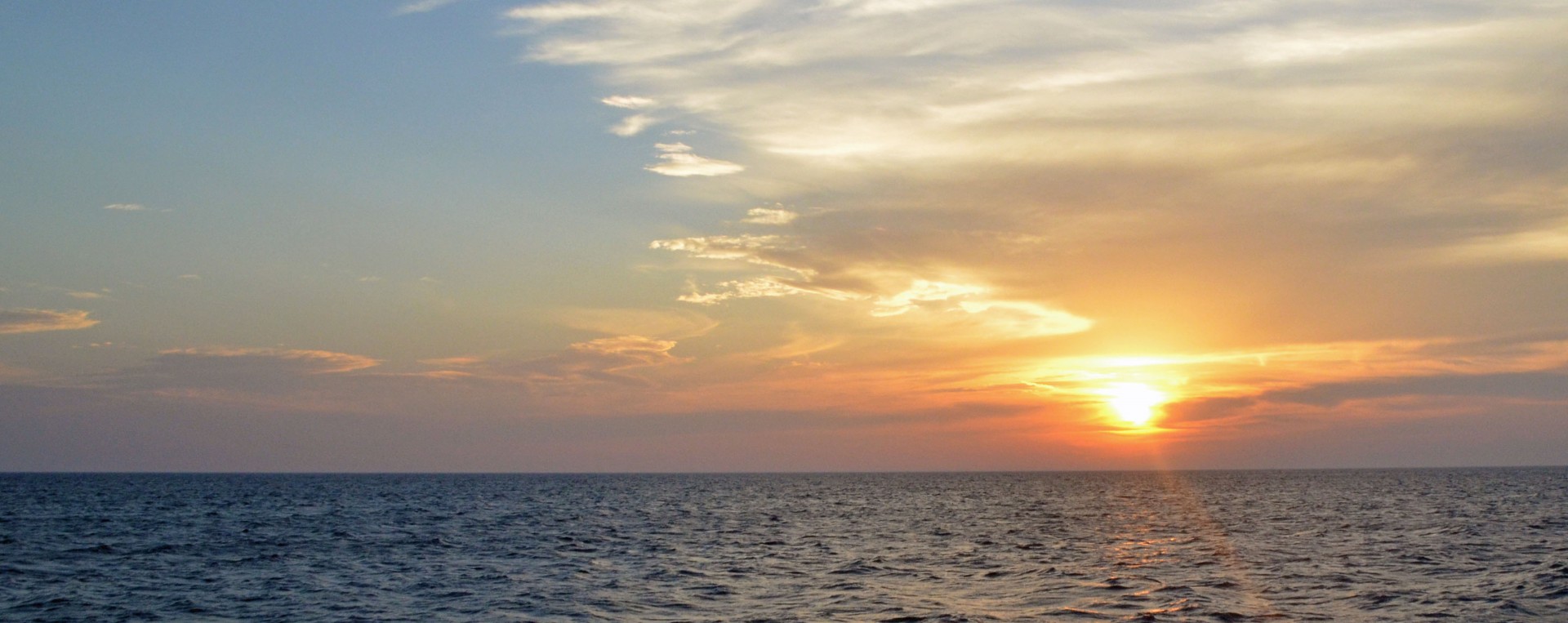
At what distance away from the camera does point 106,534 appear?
71500 mm

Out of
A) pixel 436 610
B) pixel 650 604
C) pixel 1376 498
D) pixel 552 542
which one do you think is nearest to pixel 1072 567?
pixel 650 604

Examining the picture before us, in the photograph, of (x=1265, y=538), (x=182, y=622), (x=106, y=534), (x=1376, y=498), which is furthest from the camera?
(x=1376, y=498)

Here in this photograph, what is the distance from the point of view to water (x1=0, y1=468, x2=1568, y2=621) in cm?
3719

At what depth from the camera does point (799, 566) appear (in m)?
50.8

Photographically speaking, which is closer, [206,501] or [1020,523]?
[1020,523]

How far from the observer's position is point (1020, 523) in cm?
8275

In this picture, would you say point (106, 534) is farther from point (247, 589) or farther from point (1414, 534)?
point (1414, 534)

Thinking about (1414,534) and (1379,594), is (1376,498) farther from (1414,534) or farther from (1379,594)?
(1379,594)

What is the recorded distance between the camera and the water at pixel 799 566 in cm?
3719

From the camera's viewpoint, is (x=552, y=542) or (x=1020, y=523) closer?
(x=552, y=542)

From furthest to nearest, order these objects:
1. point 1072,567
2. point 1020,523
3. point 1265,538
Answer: point 1020,523
point 1265,538
point 1072,567

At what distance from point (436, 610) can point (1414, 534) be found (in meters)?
A: 57.1

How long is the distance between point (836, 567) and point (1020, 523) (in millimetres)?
36438

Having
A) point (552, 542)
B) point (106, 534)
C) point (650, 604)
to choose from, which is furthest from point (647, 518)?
point (650, 604)
